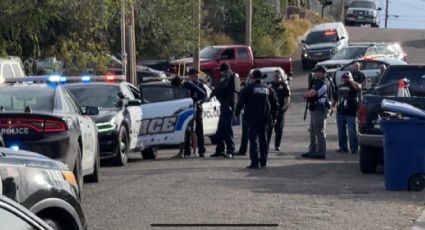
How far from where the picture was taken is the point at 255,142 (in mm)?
18250

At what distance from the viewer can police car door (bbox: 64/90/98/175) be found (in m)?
14.8

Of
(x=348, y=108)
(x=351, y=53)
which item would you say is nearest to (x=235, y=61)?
(x=351, y=53)

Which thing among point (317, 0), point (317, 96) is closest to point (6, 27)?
point (317, 96)

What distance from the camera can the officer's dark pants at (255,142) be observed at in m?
18.2

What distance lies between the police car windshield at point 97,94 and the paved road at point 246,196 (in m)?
1.22

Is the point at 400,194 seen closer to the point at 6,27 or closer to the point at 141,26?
the point at 6,27

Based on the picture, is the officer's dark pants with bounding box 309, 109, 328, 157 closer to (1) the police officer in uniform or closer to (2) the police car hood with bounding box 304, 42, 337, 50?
(1) the police officer in uniform

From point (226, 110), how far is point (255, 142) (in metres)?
2.74

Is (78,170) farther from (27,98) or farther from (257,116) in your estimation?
(257,116)

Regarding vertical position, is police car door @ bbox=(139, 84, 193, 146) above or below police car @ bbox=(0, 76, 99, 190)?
below

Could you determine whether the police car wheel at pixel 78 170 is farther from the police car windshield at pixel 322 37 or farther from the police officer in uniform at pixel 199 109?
the police car windshield at pixel 322 37

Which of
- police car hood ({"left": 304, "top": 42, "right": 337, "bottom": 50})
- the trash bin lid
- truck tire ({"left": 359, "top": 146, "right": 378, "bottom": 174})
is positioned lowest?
police car hood ({"left": 304, "top": 42, "right": 337, "bottom": 50})

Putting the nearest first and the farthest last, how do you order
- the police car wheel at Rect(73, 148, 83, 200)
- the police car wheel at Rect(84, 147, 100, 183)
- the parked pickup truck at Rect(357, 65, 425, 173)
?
the police car wheel at Rect(73, 148, 83, 200), the police car wheel at Rect(84, 147, 100, 183), the parked pickup truck at Rect(357, 65, 425, 173)

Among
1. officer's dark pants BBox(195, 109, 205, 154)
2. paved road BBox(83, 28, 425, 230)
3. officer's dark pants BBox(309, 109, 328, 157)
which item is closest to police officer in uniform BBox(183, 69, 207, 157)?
officer's dark pants BBox(195, 109, 205, 154)
